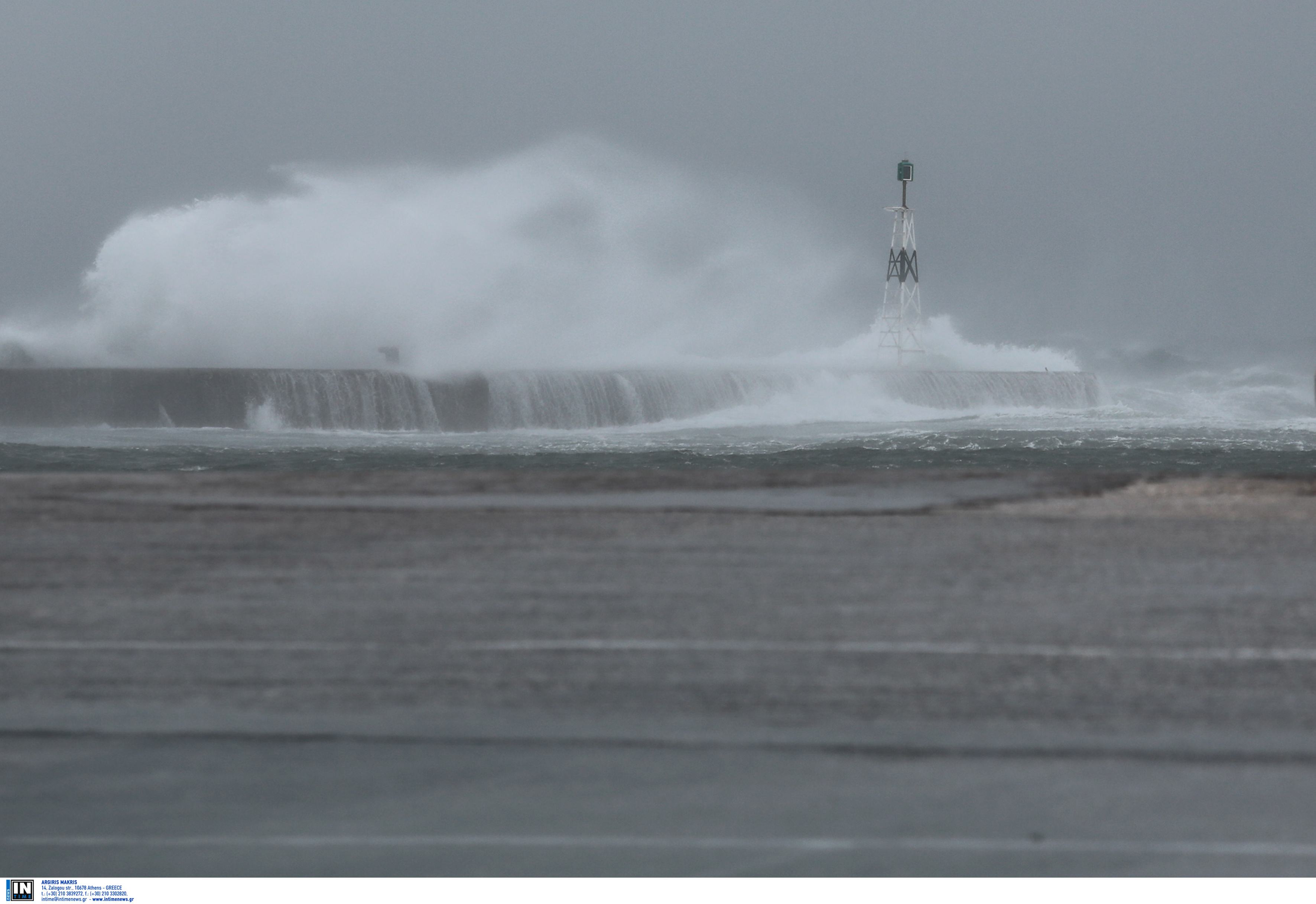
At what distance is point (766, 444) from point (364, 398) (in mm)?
10457

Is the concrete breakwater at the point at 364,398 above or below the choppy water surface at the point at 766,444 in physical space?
above

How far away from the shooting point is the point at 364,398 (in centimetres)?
3681

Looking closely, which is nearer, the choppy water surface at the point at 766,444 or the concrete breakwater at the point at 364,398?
the choppy water surface at the point at 766,444

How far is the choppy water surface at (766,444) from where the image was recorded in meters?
26.2

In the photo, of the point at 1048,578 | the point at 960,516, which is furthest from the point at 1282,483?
the point at 1048,578

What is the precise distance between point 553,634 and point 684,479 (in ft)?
5.40

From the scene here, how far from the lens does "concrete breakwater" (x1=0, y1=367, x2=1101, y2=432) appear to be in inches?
1384

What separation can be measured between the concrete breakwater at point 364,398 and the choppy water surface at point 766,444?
618mm

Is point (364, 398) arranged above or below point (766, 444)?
above

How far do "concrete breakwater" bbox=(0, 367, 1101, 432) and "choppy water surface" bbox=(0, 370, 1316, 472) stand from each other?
0.62 meters

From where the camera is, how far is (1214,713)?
239 cm

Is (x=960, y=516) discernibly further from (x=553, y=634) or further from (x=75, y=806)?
(x=75, y=806)

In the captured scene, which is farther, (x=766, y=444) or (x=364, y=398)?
(x=364, y=398)

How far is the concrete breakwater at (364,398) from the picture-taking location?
35.2m
